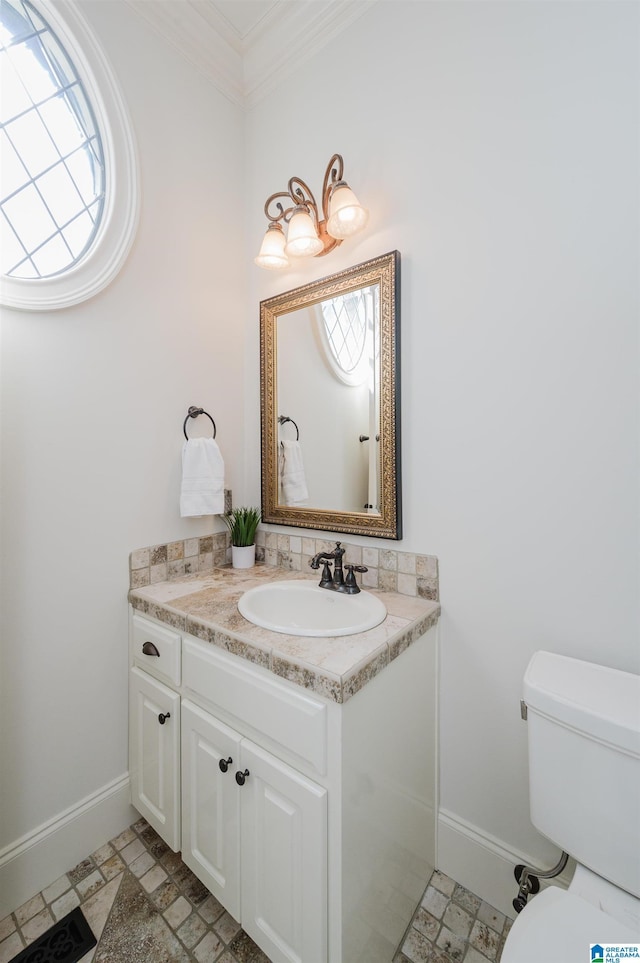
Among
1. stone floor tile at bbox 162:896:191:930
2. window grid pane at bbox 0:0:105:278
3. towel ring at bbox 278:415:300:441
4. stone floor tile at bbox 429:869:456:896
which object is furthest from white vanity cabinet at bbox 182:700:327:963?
window grid pane at bbox 0:0:105:278

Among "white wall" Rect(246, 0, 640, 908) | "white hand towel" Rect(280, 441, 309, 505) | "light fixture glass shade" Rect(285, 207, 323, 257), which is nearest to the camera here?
"white wall" Rect(246, 0, 640, 908)

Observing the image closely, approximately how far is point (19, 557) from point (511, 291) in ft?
5.30

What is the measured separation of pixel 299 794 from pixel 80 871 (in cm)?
98

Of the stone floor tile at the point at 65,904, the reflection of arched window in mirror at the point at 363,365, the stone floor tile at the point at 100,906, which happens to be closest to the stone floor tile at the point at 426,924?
the stone floor tile at the point at 100,906

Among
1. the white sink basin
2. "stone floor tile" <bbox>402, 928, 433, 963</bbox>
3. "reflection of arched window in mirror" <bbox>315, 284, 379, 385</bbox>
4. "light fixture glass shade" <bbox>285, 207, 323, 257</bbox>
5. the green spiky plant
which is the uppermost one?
"light fixture glass shade" <bbox>285, 207, 323, 257</bbox>

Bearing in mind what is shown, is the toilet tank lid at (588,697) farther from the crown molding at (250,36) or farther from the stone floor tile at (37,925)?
the crown molding at (250,36)

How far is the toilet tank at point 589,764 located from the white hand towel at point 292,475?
98 centimetres

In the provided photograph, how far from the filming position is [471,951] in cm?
101

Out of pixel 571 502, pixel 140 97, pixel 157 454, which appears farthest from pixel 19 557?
pixel 140 97

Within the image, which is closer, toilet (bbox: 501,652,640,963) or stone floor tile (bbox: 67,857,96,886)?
toilet (bbox: 501,652,640,963)

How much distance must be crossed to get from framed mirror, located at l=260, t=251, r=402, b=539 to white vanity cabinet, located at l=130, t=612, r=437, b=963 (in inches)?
21.4

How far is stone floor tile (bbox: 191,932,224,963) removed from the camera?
0.99 m

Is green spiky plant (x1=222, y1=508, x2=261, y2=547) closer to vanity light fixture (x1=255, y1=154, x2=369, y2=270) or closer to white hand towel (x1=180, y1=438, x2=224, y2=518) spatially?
white hand towel (x1=180, y1=438, x2=224, y2=518)

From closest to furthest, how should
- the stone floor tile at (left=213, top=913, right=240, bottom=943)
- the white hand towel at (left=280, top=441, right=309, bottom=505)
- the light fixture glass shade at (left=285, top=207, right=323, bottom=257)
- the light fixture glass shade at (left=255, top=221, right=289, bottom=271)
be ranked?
the stone floor tile at (left=213, top=913, right=240, bottom=943)
the light fixture glass shade at (left=285, top=207, right=323, bottom=257)
the light fixture glass shade at (left=255, top=221, right=289, bottom=271)
the white hand towel at (left=280, top=441, right=309, bottom=505)
